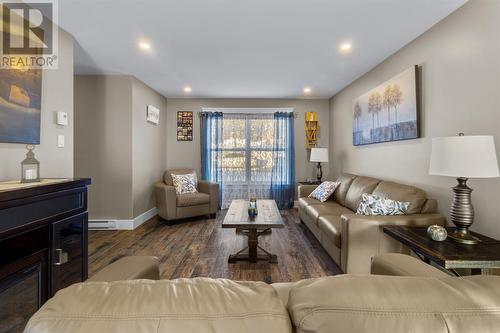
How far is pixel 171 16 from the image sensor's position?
2137 millimetres

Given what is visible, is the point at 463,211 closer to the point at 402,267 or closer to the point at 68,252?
the point at 402,267

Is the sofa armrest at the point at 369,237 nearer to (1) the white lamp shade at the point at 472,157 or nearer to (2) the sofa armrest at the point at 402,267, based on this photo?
(1) the white lamp shade at the point at 472,157

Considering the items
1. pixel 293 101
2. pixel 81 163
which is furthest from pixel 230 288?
pixel 293 101

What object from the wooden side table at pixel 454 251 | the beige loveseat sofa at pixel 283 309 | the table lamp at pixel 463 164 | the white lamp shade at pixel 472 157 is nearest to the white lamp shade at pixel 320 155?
the wooden side table at pixel 454 251

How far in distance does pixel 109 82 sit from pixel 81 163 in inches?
53.7

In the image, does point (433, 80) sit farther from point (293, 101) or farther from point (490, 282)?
point (293, 101)

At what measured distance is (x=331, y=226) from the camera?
99.7 inches

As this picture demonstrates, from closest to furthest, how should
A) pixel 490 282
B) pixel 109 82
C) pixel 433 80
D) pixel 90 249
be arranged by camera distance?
1. pixel 490 282
2. pixel 433 80
3. pixel 90 249
4. pixel 109 82

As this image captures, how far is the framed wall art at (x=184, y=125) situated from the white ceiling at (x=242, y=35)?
→ 1339mm

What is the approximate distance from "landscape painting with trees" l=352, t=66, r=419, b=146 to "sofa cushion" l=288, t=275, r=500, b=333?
251cm

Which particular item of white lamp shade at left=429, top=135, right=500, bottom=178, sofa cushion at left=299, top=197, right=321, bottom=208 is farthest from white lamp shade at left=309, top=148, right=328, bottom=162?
white lamp shade at left=429, top=135, right=500, bottom=178

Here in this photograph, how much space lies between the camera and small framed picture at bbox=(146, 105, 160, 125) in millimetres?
4227

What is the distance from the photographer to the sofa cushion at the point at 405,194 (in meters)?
2.27

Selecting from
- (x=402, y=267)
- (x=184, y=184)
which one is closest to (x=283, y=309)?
(x=402, y=267)
